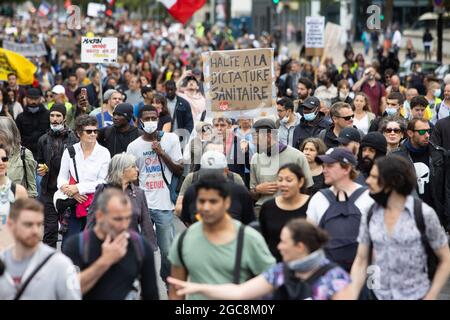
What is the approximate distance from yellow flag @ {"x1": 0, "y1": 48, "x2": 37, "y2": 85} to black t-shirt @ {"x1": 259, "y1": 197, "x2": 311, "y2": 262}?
12829 millimetres

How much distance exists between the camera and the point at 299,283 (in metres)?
6.29

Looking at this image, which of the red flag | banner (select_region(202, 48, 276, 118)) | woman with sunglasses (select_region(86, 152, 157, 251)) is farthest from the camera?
the red flag

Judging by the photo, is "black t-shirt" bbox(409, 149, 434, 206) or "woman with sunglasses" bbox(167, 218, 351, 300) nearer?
"woman with sunglasses" bbox(167, 218, 351, 300)

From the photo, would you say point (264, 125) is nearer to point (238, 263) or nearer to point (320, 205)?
point (320, 205)

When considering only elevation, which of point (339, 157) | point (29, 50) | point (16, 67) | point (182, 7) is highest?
point (182, 7)

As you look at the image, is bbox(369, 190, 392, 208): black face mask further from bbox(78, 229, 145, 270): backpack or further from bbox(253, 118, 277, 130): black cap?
bbox(253, 118, 277, 130): black cap

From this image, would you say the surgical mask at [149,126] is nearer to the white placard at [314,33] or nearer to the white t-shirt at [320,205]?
the white t-shirt at [320,205]

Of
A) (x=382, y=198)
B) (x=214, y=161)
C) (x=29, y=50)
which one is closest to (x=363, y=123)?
(x=214, y=161)

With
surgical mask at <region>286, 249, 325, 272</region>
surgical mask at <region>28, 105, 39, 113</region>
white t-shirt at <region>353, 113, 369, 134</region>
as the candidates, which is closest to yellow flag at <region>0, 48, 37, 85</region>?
surgical mask at <region>28, 105, 39, 113</region>

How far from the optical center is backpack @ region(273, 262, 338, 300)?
20.5 feet

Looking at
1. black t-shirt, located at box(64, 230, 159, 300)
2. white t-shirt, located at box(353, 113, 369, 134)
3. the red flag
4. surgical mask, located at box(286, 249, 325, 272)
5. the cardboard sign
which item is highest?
the red flag

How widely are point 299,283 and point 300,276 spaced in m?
0.04

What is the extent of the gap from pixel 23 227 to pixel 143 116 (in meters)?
4.82
